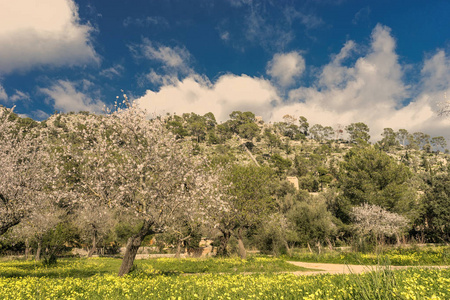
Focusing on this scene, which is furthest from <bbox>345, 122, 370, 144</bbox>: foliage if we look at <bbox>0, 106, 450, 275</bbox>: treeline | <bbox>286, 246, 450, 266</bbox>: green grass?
<bbox>286, 246, 450, 266</bbox>: green grass

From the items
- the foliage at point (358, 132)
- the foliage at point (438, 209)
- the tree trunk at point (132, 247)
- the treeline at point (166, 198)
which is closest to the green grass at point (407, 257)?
the treeline at point (166, 198)

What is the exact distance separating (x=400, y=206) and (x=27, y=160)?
55509 mm

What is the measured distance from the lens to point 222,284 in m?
9.60

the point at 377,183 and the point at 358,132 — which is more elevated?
the point at 358,132

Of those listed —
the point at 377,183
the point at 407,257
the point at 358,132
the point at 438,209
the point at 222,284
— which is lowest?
the point at 407,257

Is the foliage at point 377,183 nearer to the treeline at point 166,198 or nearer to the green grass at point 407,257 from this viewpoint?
the treeline at point 166,198

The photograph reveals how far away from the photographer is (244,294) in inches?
250

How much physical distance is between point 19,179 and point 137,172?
9.80m

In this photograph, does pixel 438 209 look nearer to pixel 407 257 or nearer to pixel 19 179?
pixel 407 257

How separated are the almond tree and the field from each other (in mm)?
4130

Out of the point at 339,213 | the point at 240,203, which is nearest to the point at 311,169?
the point at 339,213

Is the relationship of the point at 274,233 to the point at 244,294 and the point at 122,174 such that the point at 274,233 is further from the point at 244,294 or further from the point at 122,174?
the point at 244,294

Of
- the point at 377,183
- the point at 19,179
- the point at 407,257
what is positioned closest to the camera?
the point at 19,179

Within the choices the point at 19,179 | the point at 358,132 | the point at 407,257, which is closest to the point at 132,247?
the point at 19,179
